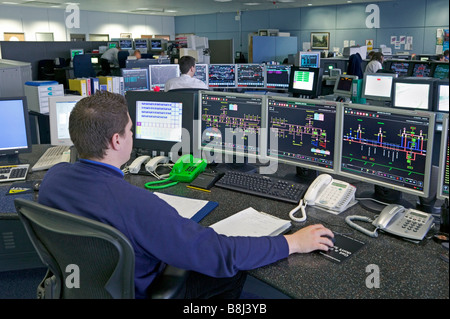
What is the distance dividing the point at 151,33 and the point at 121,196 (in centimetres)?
1644

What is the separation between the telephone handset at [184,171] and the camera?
7.25 feet

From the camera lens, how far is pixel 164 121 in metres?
2.54

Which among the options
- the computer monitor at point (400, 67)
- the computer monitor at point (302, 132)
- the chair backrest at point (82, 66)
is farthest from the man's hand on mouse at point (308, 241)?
the chair backrest at point (82, 66)

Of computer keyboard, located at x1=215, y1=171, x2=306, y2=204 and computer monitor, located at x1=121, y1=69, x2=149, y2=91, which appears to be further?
computer monitor, located at x1=121, y1=69, x2=149, y2=91

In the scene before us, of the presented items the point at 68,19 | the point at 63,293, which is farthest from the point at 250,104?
the point at 68,19

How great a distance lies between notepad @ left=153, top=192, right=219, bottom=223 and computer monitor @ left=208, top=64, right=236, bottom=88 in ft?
13.9

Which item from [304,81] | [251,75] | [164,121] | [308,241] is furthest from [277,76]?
[308,241]

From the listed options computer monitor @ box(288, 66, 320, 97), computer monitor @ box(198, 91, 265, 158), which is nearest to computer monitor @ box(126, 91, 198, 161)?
computer monitor @ box(198, 91, 265, 158)

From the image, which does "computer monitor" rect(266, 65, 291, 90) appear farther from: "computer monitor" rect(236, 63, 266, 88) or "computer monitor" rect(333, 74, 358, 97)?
"computer monitor" rect(333, 74, 358, 97)

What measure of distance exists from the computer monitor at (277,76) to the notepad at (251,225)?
4294 mm

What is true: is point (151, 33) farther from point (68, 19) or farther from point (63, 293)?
point (63, 293)

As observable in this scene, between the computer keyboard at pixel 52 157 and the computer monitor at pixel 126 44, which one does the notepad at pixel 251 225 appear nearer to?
the computer keyboard at pixel 52 157

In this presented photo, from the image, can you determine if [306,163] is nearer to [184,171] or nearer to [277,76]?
[184,171]

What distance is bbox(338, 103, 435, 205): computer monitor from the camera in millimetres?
1690
